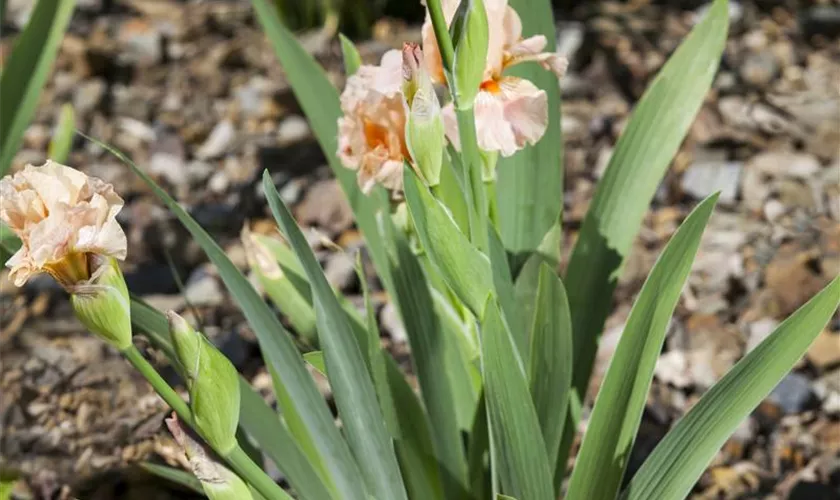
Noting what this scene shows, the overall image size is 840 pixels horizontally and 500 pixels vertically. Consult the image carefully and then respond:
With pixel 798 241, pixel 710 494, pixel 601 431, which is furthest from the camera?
pixel 798 241

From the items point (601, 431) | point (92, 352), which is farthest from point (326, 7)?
point (601, 431)

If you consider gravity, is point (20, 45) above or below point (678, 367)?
above

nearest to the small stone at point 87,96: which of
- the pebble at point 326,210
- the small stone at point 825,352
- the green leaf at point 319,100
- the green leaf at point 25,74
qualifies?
the pebble at point 326,210

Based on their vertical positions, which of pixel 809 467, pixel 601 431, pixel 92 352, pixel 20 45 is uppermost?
pixel 20 45

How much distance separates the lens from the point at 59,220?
0.77 meters

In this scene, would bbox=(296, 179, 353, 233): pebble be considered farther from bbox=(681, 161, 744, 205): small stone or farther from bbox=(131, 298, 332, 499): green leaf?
bbox=(131, 298, 332, 499): green leaf

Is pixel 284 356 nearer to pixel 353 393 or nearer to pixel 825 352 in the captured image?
pixel 353 393

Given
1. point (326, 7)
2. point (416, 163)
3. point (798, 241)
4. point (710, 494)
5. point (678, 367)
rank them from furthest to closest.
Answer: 1. point (326, 7)
2. point (798, 241)
3. point (678, 367)
4. point (710, 494)
5. point (416, 163)

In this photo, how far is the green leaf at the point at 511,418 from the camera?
2.94ft

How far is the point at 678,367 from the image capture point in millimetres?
1727

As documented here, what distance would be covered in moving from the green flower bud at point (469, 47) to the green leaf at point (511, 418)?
6.9 inches

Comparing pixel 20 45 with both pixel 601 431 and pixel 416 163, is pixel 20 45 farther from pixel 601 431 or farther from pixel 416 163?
pixel 601 431

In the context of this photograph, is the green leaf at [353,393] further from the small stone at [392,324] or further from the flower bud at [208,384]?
the small stone at [392,324]

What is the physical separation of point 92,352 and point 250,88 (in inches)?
38.5
